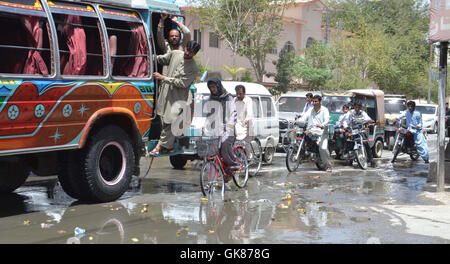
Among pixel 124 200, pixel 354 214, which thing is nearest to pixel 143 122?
pixel 124 200

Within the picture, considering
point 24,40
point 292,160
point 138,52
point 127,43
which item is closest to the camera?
point 24,40

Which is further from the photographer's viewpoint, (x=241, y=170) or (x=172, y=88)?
(x=241, y=170)

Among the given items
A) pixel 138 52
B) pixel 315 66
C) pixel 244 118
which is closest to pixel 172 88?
pixel 138 52

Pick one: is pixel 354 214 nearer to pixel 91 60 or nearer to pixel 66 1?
pixel 91 60

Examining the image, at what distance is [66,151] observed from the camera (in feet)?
28.0

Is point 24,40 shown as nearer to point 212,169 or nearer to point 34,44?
point 34,44

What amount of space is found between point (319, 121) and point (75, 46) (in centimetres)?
702

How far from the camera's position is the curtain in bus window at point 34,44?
7547 mm

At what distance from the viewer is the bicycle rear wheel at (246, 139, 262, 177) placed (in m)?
11.7

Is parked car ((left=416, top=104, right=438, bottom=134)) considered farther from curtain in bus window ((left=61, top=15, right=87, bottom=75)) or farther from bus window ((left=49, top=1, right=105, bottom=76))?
curtain in bus window ((left=61, top=15, right=87, bottom=75))

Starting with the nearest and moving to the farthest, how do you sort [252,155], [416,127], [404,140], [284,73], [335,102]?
[252,155] < [416,127] < [404,140] < [335,102] < [284,73]

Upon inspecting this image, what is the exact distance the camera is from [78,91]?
816 cm

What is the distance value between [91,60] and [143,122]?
140 cm

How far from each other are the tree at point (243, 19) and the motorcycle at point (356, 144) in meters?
15.5
